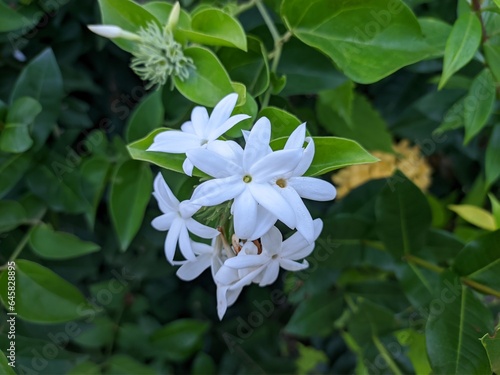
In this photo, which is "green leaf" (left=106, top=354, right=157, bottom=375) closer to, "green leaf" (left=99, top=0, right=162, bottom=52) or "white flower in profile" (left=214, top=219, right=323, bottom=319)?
"white flower in profile" (left=214, top=219, right=323, bottom=319)

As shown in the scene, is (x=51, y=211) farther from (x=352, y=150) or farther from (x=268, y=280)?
(x=352, y=150)

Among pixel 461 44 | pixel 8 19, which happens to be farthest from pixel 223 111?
pixel 8 19

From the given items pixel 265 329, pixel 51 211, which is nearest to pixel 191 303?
pixel 265 329

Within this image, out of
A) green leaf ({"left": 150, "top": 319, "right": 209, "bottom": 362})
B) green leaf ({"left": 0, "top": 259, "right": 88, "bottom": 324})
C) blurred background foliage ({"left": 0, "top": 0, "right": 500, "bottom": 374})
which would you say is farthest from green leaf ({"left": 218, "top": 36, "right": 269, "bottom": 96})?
green leaf ({"left": 150, "top": 319, "right": 209, "bottom": 362})

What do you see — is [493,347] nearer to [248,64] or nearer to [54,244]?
[248,64]

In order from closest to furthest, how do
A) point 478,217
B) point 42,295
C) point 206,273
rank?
point 42,295 → point 478,217 → point 206,273

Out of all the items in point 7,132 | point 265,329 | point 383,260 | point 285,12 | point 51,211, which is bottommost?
point 265,329

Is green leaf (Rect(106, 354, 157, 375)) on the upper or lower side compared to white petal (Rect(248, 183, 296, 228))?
lower
